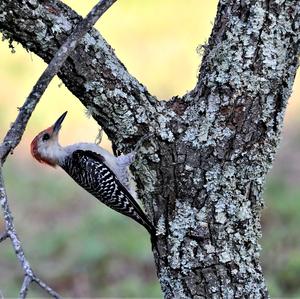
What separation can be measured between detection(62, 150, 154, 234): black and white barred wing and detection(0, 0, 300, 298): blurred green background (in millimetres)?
1914

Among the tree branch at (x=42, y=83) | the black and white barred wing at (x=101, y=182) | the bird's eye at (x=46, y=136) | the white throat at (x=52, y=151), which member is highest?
the bird's eye at (x=46, y=136)

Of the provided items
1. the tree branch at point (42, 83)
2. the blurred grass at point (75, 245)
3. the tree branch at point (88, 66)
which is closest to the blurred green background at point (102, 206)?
the blurred grass at point (75, 245)

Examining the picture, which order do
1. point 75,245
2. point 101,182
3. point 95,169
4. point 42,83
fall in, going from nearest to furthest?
point 42,83, point 101,182, point 95,169, point 75,245

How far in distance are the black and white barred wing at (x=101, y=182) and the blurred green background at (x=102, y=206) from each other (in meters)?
1.91

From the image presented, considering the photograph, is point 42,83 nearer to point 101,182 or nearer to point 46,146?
point 101,182

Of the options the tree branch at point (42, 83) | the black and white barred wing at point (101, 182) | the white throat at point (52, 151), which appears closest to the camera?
the tree branch at point (42, 83)

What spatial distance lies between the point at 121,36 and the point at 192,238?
32.3 feet

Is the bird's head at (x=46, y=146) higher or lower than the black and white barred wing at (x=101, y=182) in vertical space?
higher

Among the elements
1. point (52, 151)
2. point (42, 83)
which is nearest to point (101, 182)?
point (52, 151)

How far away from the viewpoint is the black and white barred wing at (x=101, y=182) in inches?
179

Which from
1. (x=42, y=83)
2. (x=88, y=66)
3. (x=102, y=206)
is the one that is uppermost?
(x=102, y=206)

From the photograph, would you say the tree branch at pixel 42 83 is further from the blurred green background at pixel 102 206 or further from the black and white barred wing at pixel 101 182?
the blurred green background at pixel 102 206

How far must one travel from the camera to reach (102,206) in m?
8.58

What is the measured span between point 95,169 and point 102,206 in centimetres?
358
